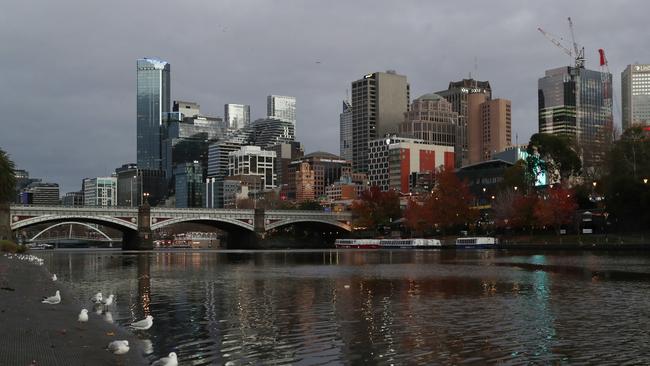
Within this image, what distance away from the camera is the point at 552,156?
15888 cm

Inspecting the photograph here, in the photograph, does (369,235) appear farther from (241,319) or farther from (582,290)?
(241,319)

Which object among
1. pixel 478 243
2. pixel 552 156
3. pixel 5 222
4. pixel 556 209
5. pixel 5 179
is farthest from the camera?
pixel 552 156

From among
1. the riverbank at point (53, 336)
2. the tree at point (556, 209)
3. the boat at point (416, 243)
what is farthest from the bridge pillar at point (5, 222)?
the riverbank at point (53, 336)

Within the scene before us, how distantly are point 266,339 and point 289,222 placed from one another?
500 feet

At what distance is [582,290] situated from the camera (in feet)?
143

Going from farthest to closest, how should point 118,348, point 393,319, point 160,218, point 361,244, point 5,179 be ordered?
point 361,244 < point 160,218 < point 5,179 < point 393,319 < point 118,348

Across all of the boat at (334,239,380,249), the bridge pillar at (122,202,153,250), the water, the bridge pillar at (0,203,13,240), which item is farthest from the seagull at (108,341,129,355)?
the boat at (334,239,380,249)

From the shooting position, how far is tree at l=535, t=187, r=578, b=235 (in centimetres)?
13862

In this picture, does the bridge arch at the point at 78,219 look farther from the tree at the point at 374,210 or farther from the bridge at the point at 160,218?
the tree at the point at 374,210

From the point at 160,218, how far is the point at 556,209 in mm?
81357

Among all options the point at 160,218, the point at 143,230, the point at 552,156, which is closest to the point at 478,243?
the point at 552,156

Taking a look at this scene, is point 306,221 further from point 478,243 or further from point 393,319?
point 393,319

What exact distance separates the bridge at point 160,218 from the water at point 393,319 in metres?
92.6

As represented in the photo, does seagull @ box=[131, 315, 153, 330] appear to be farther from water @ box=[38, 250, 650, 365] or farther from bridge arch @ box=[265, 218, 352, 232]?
bridge arch @ box=[265, 218, 352, 232]
